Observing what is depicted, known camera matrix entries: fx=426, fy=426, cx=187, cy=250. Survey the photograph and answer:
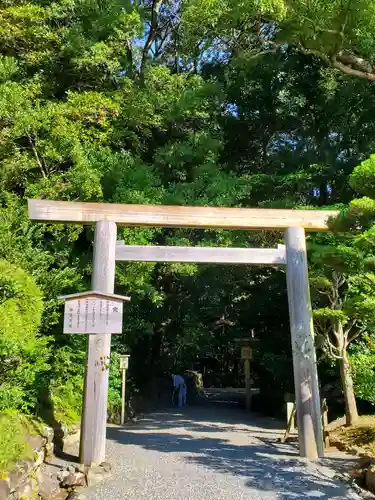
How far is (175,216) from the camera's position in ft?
22.0

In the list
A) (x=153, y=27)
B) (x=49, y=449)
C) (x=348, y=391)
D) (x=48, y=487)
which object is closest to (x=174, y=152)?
(x=153, y=27)

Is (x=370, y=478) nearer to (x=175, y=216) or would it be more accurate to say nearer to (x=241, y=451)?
(x=241, y=451)

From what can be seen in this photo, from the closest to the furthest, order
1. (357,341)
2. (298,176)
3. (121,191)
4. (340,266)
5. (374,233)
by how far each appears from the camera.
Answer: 1. (374,233)
2. (340,266)
3. (121,191)
4. (357,341)
5. (298,176)

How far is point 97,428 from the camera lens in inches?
225

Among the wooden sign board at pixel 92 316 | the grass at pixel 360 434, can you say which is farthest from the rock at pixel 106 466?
the grass at pixel 360 434

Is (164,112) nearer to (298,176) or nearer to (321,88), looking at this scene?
(298,176)

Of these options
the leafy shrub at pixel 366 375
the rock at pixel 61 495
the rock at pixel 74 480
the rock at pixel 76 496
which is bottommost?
the rock at pixel 61 495

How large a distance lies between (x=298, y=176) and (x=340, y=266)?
14.4 ft

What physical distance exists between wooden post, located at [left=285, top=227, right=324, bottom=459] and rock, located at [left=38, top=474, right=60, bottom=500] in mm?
3475

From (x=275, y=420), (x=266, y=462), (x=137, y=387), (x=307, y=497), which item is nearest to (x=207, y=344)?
(x=137, y=387)

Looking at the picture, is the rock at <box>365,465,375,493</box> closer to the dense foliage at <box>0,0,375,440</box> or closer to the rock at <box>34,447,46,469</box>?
the dense foliage at <box>0,0,375,440</box>

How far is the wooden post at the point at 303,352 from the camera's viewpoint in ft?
20.5

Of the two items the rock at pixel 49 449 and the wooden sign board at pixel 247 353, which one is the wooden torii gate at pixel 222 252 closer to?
the rock at pixel 49 449

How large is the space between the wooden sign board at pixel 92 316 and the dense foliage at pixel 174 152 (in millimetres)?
438
